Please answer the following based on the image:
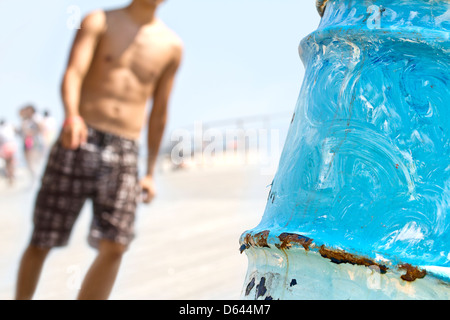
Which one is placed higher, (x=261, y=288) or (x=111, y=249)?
(x=261, y=288)

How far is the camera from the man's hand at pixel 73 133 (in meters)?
2.73

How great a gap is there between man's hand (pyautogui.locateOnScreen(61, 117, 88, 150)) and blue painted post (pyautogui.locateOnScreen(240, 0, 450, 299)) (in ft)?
5.72

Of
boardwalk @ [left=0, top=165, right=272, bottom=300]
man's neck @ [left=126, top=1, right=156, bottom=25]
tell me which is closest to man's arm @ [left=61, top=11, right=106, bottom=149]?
man's neck @ [left=126, top=1, right=156, bottom=25]

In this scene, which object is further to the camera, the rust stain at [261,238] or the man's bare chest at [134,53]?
the man's bare chest at [134,53]

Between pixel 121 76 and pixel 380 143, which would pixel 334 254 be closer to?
pixel 380 143

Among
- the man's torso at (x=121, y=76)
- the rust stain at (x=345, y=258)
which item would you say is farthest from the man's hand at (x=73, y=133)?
the rust stain at (x=345, y=258)

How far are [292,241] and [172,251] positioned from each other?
11.8 ft

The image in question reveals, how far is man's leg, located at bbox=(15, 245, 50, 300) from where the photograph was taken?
272 centimetres

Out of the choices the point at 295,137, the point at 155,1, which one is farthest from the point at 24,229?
the point at 295,137

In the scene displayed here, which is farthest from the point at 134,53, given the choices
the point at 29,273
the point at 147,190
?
the point at 29,273

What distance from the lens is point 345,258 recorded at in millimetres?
975

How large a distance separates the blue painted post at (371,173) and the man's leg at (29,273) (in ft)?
5.91

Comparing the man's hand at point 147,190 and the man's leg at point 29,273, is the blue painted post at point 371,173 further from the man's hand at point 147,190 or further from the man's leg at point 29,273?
the man's hand at point 147,190
